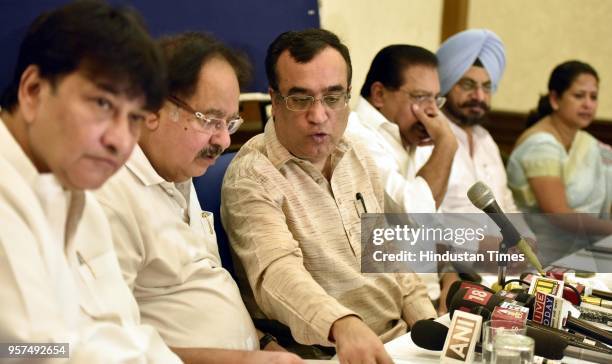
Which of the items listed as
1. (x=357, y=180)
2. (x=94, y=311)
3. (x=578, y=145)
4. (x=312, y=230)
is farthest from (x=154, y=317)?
(x=578, y=145)

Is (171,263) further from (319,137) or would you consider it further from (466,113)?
(466,113)

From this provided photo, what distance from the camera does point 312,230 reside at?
1988 mm

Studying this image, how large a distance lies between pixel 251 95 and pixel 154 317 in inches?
58.0

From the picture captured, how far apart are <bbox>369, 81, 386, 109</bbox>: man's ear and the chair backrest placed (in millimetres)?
1083

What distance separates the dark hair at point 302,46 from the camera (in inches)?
79.1

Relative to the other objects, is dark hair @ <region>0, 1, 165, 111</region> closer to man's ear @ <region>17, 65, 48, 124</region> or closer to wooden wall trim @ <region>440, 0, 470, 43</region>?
man's ear @ <region>17, 65, 48, 124</region>

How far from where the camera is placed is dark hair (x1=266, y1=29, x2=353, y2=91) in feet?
6.59

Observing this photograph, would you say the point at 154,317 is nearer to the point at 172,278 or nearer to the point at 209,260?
the point at 172,278

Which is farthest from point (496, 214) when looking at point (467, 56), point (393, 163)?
point (467, 56)

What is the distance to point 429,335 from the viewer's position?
1537 millimetres

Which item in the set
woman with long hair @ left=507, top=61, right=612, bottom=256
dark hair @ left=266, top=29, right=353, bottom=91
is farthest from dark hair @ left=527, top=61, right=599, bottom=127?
dark hair @ left=266, top=29, right=353, bottom=91

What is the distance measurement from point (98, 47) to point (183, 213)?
2.53 ft

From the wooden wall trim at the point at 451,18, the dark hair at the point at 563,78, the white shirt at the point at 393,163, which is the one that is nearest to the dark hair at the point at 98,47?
the white shirt at the point at 393,163

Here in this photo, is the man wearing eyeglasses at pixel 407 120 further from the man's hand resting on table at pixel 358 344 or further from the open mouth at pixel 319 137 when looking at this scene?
the man's hand resting on table at pixel 358 344
